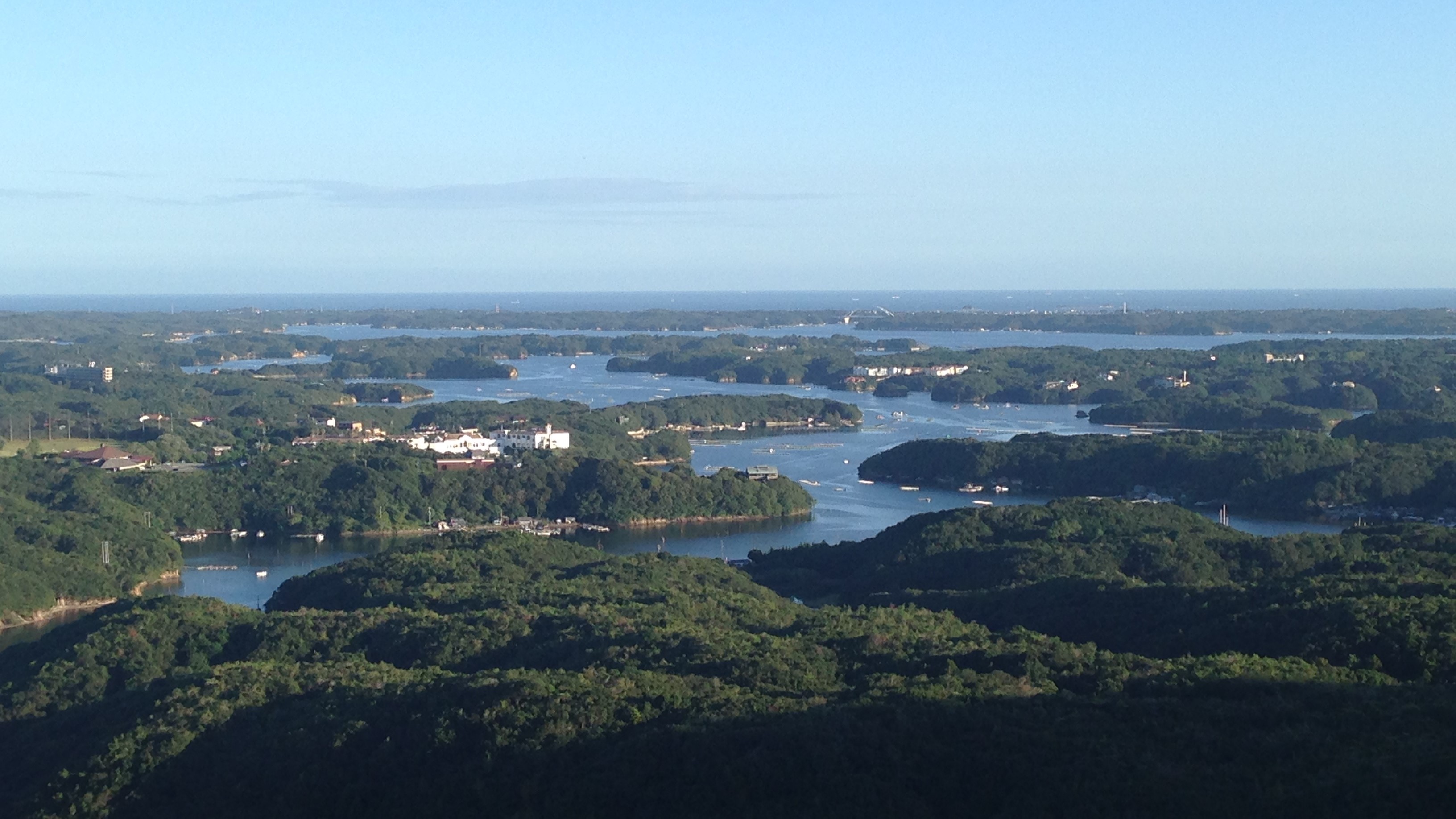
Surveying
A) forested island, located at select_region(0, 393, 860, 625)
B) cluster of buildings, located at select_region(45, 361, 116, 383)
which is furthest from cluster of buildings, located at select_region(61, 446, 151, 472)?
cluster of buildings, located at select_region(45, 361, 116, 383)

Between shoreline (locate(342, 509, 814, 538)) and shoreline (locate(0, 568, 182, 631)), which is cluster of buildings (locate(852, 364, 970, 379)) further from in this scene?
shoreline (locate(0, 568, 182, 631))

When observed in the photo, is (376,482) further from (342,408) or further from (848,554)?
(342,408)

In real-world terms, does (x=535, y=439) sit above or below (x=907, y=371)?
above

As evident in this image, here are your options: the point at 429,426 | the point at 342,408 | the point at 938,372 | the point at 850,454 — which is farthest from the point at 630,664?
the point at 938,372

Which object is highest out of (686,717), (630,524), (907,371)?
Answer: (686,717)

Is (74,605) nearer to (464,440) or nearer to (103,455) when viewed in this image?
(103,455)

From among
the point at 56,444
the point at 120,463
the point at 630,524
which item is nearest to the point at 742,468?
the point at 630,524
